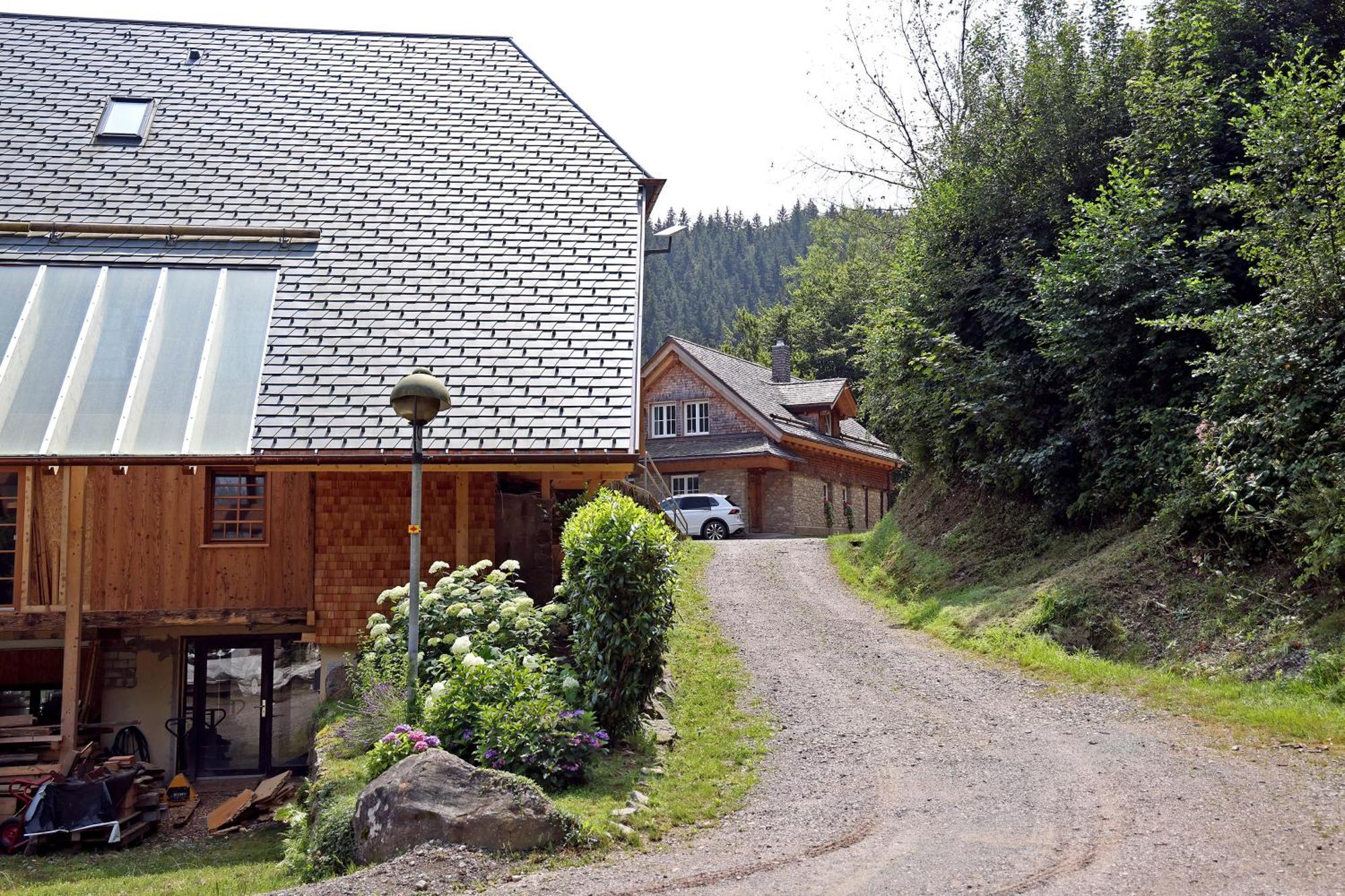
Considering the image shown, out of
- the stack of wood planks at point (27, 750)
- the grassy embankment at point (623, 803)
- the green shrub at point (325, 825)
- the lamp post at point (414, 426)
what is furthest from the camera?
the stack of wood planks at point (27, 750)

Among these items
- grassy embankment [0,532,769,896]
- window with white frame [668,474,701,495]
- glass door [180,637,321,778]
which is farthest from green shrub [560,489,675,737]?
window with white frame [668,474,701,495]

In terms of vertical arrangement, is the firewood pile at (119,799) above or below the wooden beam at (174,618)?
below

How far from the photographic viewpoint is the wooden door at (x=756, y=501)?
3334 cm

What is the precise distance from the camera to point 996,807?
7273 millimetres

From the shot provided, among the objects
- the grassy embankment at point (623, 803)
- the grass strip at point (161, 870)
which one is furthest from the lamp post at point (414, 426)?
the grass strip at point (161, 870)

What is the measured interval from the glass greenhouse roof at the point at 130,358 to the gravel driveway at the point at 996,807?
6.88 m

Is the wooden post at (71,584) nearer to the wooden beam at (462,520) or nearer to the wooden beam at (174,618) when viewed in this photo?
the wooden beam at (174,618)

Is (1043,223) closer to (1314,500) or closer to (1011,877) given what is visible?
(1314,500)

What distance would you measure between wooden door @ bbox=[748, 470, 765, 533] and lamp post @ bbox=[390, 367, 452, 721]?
80.0 ft

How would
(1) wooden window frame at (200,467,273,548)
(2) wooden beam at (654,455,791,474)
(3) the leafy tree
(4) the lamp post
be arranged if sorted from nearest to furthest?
(4) the lamp post → (3) the leafy tree → (1) wooden window frame at (200,467,273,548) → (2) wooden beam at (654,455,791,474)

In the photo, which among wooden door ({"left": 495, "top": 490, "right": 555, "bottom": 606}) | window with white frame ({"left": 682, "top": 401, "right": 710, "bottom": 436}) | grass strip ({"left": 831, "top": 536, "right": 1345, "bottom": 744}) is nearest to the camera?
grass strip ({"left": 831, "top": 536, "right": 1345, "bottom": 744})

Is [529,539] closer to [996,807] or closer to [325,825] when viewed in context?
[325,825]

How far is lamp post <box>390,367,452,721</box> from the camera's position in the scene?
9.05m

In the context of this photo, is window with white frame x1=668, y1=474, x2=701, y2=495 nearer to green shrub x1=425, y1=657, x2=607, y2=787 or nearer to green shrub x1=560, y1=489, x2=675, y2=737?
green shrub x1=560, y1=489, x2=675, y2=737
